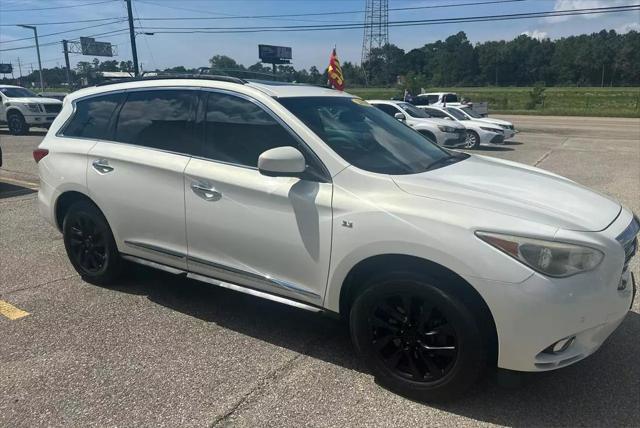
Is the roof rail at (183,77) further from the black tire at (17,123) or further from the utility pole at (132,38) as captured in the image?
the utility pole at (132,38)

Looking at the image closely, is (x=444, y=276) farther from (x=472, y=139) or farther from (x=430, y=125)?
(x=472, y=139)

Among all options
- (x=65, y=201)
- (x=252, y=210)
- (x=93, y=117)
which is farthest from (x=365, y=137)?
(x=65, y=201)

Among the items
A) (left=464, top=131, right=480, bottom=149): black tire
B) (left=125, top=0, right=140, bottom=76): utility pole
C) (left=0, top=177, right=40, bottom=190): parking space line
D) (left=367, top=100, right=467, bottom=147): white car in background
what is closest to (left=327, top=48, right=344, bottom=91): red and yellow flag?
(left=367, top=100, right=467, bottom=147): white car in background

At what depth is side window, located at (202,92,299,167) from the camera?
350 centimetres

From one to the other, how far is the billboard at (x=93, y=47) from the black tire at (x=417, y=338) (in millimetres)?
76293

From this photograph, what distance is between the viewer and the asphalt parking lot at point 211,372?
2812mm

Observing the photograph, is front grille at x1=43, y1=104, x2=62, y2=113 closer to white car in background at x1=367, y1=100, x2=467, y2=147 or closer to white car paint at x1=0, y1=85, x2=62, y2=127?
white car paint at x1=0, y1=85, x2=62, y2=127

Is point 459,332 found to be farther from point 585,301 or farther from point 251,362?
point 251,362

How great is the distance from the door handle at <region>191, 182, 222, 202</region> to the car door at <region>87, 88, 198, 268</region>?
14 centimetres

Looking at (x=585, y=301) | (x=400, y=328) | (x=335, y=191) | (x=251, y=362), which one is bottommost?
(x=251, y=362)

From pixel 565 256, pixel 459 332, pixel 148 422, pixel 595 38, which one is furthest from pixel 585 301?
pixel 595 38

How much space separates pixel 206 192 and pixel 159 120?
0.88 meters

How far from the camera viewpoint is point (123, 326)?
3832mm

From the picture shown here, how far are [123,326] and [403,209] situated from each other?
2.32m
